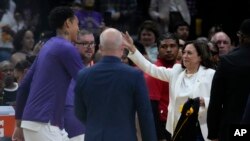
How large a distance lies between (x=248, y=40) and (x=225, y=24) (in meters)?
8.17

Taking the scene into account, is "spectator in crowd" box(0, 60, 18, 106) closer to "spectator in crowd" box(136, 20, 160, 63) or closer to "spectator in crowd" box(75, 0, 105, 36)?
"spectator in crowd" box(136, 20, 160, 63)

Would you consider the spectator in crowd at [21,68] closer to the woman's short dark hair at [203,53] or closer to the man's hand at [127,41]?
the man's hand at [127,41]

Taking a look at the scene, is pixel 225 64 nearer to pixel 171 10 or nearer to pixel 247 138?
pixel 247 138

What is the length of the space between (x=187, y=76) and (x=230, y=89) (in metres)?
1.42

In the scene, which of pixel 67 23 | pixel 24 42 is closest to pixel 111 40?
pixel 67 23

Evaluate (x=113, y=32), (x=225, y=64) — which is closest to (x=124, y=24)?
(x=225, y=64)

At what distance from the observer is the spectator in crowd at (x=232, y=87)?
29.5 feet

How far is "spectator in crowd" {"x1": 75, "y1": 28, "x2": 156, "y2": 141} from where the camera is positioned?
782cm

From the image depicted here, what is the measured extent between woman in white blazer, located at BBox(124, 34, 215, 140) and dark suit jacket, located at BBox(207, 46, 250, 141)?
0.91 meters

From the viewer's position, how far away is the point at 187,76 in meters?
10.4

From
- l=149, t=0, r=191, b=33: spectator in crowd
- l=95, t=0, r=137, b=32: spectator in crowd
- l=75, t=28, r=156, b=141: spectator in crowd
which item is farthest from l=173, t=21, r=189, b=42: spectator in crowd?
l=75, t=28, r=156, b=141: spectator in crowd

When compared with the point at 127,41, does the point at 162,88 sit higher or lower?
lower

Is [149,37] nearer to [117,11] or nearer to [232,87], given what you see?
[117,11]

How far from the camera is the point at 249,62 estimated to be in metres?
9.00
